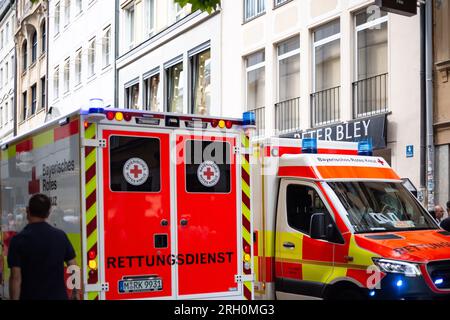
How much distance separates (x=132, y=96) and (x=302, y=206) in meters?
22.4

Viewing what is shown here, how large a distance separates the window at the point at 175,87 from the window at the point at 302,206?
55.3ft

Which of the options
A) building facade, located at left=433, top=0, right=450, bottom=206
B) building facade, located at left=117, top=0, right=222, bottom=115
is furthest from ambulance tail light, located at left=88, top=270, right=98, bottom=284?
building facade, located at left=117, top=0, right=222, bottom=115

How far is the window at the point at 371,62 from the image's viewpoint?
15648mm

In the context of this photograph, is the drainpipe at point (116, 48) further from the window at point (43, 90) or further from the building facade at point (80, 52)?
the window at point (43, 90)

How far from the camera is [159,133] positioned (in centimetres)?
778

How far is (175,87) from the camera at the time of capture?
26.2 m

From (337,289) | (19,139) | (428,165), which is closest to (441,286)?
(337,289)

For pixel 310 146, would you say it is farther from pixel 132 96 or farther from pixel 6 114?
pixel 6 114

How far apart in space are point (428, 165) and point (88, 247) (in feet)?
29.4

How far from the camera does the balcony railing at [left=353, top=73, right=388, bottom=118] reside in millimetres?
15494

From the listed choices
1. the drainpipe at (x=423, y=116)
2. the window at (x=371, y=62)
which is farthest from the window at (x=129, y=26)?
the drainpipe at (x=423, y=116)

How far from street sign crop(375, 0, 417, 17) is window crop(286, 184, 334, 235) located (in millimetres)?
5989

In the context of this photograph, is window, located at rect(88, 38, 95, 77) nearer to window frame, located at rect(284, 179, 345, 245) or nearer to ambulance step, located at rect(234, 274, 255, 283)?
window frame, located at rect(284, 179, 345, 245)
